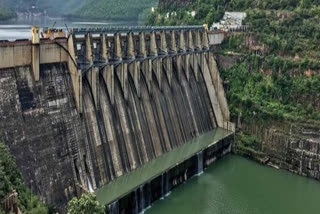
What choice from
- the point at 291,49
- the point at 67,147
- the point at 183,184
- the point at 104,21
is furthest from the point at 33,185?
the point at 104,21

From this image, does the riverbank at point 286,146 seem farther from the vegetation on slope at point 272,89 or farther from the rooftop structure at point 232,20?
the rooftop structure at point 232,20

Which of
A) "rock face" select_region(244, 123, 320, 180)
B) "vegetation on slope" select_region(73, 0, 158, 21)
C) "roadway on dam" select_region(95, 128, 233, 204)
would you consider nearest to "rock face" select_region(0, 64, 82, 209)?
"roadway on dam" select_region(95, 128, 233, 204)

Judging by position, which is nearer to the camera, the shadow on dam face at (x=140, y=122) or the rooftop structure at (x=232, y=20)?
the shadow on dam face at (x=140, y=122)

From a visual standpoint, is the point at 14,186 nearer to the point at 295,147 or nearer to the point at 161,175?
the point at 161,175

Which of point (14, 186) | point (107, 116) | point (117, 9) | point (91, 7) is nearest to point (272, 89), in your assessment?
point (107, 116)

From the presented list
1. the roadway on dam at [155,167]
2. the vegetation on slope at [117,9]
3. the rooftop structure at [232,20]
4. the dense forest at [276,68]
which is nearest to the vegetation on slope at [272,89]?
the dense forest at [276,68]

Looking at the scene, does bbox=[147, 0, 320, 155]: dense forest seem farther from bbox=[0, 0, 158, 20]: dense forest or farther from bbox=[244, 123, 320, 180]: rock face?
bbox=[0, 0, 158, 20]: dense forest

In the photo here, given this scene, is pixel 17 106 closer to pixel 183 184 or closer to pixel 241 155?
pixel 183 184
